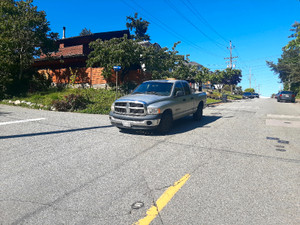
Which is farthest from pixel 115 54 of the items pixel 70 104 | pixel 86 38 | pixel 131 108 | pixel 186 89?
pixel 86 38

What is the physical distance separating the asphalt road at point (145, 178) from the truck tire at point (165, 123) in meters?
0.38

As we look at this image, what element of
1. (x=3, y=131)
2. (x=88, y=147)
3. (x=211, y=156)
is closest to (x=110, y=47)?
(x=3, y=131)

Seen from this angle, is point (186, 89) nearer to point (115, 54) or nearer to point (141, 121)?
point (141, 121)

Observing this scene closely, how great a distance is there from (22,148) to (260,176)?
5.54m

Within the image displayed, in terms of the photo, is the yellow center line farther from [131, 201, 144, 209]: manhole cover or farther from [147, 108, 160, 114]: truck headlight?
[147, 108, 160, 114]: truck headlight

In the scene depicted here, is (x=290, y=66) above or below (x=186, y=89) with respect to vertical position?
above

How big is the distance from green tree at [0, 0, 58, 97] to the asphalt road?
1268 centimetres

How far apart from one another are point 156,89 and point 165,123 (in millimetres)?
1569

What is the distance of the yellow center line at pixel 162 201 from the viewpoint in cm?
254

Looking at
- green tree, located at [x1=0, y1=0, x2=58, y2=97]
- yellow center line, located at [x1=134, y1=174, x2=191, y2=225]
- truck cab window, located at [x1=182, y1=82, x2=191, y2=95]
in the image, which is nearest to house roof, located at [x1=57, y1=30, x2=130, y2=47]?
green tree, located at [x1=0, y1=0, x2=58, y2=97]

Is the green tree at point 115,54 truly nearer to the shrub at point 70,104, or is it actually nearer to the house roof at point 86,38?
the shrub at point 70,104

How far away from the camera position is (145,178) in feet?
12.0

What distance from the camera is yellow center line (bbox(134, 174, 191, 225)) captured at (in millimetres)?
2537

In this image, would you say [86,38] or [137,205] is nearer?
[137,205]
